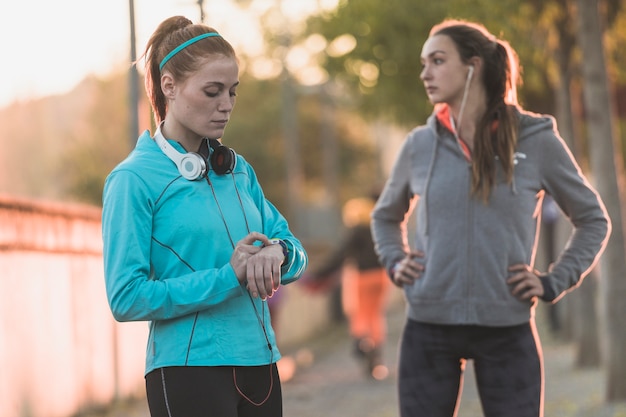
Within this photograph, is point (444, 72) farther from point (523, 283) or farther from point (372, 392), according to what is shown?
point (372, 392)

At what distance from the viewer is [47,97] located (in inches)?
2534

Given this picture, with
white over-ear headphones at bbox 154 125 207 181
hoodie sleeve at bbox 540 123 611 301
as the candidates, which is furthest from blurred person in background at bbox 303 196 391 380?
white over-ear headphones at bbox 154 125 207 181

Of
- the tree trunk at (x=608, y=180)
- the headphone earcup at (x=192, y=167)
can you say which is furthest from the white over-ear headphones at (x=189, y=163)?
the tree trunk at (x=608, y=180)

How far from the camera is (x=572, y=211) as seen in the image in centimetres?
468

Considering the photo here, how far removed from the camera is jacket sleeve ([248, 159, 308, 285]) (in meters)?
3.50

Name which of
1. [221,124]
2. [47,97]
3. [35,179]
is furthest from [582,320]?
[47,97]

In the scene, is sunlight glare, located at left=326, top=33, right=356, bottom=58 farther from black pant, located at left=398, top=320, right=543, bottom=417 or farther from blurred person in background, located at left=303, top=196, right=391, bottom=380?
black pant, located at left=398, top=320, right=543, bottom=417

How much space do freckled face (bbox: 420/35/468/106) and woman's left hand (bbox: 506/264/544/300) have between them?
0.63 metres

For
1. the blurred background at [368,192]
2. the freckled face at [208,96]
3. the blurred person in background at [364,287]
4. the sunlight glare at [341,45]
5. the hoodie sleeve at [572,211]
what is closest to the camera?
the freckled face at [208,96]

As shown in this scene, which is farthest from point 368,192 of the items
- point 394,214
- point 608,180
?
point 394,214

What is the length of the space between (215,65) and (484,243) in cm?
143

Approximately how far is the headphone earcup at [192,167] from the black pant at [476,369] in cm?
140

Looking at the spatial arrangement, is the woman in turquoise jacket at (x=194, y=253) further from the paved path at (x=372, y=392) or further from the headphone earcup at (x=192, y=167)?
the paved path at (x=372, y=392)

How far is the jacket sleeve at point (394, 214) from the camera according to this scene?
16.0ft
